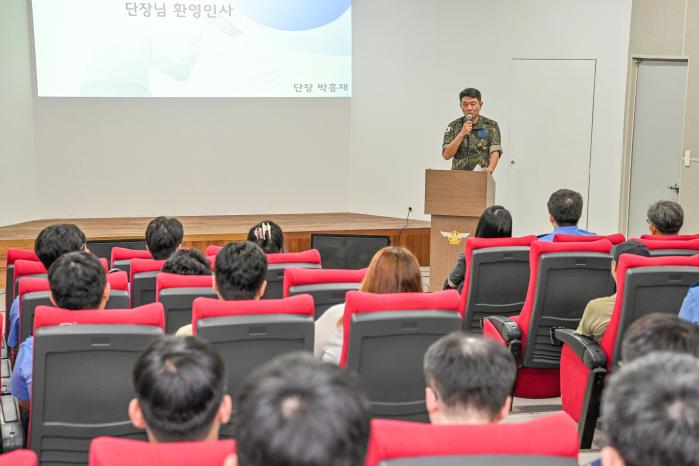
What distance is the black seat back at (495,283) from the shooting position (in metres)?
4.49

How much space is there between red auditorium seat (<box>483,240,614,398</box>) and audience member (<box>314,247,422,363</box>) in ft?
2.95

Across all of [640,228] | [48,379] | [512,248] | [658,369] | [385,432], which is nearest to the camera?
[658,369]

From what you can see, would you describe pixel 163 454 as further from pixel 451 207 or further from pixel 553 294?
pixel 451 207

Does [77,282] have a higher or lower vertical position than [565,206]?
lower

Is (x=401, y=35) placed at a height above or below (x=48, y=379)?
above

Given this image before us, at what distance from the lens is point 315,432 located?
1278 millimetres

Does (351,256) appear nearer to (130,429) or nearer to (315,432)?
(130,429)

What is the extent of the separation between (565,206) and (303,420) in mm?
4074

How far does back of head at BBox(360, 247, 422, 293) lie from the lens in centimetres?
335

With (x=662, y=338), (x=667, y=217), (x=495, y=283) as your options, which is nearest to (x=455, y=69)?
(x=667, y=217)

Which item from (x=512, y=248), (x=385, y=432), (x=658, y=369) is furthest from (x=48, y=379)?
(x=512, y=248)

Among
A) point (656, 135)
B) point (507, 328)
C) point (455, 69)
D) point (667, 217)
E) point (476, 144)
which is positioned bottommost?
point (507, 328)

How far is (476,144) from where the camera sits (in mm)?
Result: 7312

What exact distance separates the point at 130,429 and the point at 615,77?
7.66 meters
